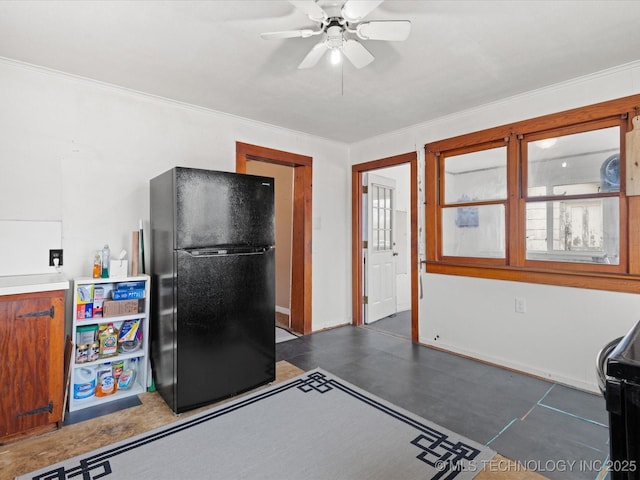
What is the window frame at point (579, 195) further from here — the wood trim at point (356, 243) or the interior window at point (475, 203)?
the wood trim at point (356, 243)

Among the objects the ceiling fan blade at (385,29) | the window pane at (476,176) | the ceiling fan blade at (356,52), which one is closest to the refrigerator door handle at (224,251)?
the ceiling fan blade at (356,52)

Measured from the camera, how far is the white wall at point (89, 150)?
2.31 metres

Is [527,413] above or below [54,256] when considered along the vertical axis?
below

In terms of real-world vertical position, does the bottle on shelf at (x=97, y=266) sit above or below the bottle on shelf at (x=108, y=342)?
above

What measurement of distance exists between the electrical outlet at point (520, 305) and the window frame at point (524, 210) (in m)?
0.19

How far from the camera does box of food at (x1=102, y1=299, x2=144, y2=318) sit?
7.70ft

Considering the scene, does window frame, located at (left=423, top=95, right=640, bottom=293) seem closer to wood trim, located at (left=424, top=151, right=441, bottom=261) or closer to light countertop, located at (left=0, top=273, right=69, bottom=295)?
wood trim, located at (left=424, top=151, right=441, bottom=261)

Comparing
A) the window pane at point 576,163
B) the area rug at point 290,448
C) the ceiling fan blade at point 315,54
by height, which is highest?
the ceiling fan blade at point 315,54

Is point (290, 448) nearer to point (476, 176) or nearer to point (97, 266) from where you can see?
point (97, 266)

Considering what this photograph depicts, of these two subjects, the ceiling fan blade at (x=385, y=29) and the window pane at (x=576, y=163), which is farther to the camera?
the window pane at (x=576, y=163)

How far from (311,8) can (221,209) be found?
4.51 feet

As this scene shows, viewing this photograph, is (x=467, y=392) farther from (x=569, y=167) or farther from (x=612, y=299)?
(x=569, y=167)

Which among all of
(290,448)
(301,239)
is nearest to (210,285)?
(290,448)

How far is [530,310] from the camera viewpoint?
9.32 ft
